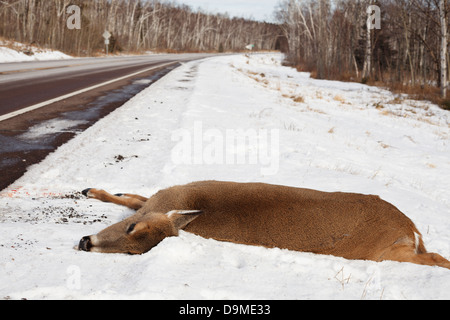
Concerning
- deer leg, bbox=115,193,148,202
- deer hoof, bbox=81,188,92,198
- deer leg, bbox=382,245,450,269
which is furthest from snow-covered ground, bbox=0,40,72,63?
deer leg, bbox=382,245,450,269

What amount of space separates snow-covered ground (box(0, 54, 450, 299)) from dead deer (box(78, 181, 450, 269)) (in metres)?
0.10

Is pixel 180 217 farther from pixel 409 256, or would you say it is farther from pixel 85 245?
pixel 409 256

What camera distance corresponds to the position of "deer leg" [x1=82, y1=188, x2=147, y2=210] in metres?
4.41

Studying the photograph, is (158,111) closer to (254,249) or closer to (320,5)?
(254,249)

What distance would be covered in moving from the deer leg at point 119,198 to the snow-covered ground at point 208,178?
0.11m

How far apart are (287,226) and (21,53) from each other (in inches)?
1201

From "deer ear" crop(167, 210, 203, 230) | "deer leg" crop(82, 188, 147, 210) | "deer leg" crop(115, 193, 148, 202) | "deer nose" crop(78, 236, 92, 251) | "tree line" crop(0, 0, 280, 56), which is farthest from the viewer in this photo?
"tree line" crop(0, 0, 280, 56)

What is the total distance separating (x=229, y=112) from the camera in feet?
35.2

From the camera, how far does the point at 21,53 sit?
1135 inches

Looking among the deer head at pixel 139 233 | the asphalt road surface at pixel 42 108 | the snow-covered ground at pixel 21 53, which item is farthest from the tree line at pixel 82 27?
the deer head at pixel 139 233

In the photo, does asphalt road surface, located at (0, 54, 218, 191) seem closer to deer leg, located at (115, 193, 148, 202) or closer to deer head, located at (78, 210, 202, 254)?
deer leg, located at (115, 193, 148, 202)

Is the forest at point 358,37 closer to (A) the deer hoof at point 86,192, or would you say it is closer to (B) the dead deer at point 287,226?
(B) the dead deer at point 287,226

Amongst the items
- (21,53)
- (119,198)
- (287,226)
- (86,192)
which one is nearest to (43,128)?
(86,192)
